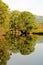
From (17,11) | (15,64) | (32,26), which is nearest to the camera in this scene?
(15,64)

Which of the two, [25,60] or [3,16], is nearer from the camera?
[25,60]

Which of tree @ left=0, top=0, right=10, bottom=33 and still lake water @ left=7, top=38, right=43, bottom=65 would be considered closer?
still lake water @ left=7, top=38, right=43, bottom=65

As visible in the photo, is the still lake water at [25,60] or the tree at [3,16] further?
the tree at [3,16]

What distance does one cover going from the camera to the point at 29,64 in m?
24.3

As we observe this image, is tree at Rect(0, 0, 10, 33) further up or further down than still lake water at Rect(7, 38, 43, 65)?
further down

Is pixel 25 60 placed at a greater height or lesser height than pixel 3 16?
greater

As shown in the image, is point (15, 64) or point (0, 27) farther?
point (0, 27)

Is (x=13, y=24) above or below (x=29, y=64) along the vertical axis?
below

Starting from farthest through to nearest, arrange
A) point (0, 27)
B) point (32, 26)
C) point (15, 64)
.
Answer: point (32, 26)
point (0, 27)
point (15, 64)

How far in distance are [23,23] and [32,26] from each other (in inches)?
111

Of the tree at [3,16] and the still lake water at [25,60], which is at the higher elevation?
the still lake water at [25,60]

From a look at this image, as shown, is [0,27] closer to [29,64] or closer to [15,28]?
[15,28]

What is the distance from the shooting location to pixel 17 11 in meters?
85.0

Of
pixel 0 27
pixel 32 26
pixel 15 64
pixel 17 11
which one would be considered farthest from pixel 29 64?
pixel 17 11
